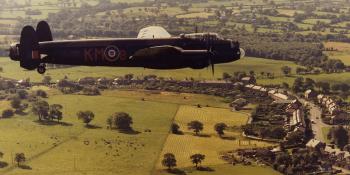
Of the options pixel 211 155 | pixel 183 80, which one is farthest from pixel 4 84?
pixel 211 155

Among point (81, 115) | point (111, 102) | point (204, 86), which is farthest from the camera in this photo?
point (204, 86)

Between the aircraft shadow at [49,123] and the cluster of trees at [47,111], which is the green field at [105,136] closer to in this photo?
the aircraft shadow at [49,123]

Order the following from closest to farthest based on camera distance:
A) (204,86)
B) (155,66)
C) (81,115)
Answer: (155,66) → (81,115) → (204,86)

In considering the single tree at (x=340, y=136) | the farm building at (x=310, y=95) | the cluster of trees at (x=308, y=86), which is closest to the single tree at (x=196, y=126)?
the single tree at (x=340, y=136)

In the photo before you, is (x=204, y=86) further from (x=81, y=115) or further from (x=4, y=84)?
(x=4, y=84)

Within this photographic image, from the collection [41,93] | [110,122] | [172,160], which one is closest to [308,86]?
[110,122]

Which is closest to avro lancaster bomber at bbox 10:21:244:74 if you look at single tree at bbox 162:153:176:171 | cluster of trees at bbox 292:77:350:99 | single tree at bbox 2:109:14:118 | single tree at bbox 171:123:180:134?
single tree at bbox 162:153:176:171

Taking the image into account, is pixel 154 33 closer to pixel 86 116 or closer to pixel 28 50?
pixel 28 50

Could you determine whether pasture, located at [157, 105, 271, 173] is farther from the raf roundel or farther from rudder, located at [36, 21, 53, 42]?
rudder, located at [36, 21, 53, 42]
